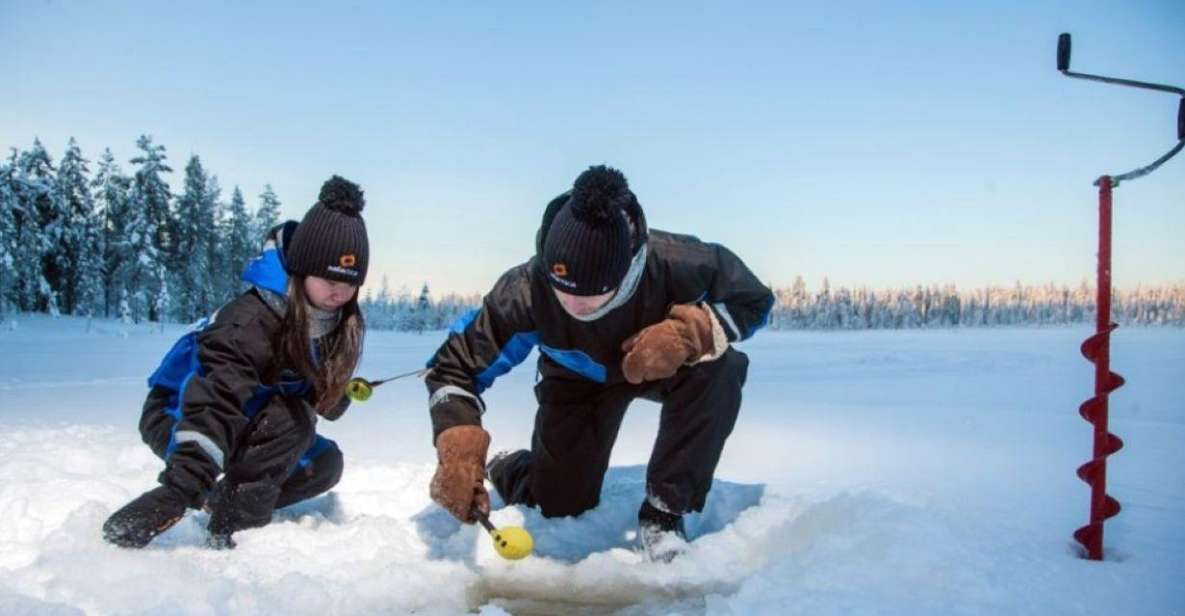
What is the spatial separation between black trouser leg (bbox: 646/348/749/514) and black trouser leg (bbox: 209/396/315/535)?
53.3 inches

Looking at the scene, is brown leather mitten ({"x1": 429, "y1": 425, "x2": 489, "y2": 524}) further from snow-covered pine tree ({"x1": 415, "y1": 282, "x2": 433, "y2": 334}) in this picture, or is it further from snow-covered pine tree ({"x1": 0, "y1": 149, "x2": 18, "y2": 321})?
snow-covered pine tree ({"x1": 415, "y1": 282, "x2": 433, "y2": 334})

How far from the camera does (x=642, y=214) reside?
259 cm

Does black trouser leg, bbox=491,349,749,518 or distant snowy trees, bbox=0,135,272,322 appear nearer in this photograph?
black trouser leg, bbox=491,349,749,518

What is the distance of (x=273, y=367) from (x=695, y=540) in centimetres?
166

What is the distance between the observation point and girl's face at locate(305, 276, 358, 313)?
2750 mm

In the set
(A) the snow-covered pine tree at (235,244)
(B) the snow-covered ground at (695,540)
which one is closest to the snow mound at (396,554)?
(B) the snow-covered ground at (695,540)

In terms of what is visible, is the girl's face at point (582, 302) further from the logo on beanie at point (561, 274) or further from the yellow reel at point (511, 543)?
the yellow reel at point (511, 543)

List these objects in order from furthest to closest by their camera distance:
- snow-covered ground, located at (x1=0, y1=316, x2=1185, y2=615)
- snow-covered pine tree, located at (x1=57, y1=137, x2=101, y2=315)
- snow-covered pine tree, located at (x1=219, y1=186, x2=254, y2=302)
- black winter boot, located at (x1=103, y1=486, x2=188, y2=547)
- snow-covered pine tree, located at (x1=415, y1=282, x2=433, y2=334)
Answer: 1. snow-covered pine tree, located at (x1=415, y1=282, x2=433, y2=334)
2. snow-covered pine tree, located at (x1=219, y1=186, x2=254, y2=302)
3. snow-covered pine tree, located at (x1=57, y1=137, x2=101, y2=315)
4. black winter boot, located at (x1=103, y1=486, x2=188, y2=547)
5. snow-covered ground, located at (x1=0, y1=316, x2=1185, y2=615)

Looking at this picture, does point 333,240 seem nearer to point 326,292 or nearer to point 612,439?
point 326,292

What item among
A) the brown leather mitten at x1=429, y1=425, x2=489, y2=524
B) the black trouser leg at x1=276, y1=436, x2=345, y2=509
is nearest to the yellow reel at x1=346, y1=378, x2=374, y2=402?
the black trouser leg at x1=276, y1=436, x2=345, y2=509

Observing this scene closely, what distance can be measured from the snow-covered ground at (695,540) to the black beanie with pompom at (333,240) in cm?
96

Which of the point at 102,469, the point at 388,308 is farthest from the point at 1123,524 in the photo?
the point at 388,308

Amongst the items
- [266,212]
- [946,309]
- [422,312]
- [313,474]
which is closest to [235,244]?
[266,212]

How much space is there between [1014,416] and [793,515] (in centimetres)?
475
